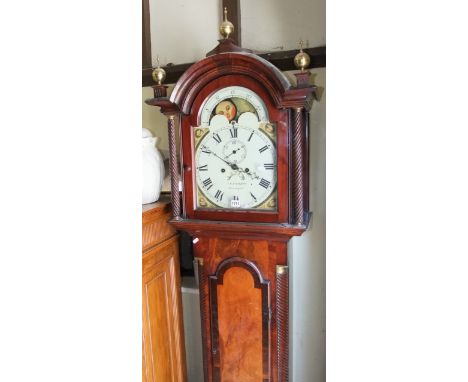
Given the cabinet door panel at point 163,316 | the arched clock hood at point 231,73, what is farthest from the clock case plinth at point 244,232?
the cabinet door panel at point 163,316

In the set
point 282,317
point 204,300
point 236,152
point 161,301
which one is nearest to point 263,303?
point 282,317

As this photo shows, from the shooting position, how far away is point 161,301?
1159mm

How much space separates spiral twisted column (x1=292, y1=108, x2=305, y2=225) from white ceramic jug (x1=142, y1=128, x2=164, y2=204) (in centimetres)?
46

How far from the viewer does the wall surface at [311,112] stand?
44.8 inches

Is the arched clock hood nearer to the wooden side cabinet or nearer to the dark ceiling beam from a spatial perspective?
the dark ceiling beam

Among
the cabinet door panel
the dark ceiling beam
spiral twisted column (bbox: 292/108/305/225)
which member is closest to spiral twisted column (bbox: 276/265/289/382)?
spiral twisted column (bbox: 292/108/305/225)

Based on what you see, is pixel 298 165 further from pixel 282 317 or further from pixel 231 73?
pixel 282 317

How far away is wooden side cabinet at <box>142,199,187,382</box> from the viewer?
3.43ft

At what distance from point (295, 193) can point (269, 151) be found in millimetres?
144
